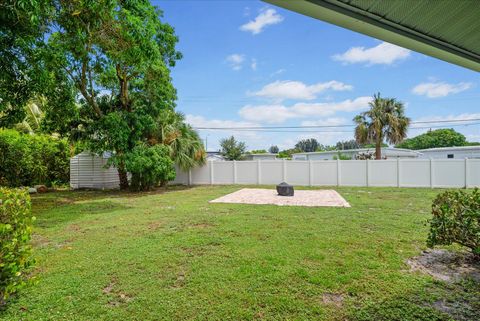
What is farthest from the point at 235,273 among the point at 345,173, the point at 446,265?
the point at 345,173

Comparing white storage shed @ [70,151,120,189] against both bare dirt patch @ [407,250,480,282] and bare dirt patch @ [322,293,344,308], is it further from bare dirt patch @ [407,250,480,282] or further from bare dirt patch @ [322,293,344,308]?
bare dirt patch @ [407,250,480,282]

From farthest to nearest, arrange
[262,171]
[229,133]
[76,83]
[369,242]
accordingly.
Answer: [229,133] → [262,171] → [76,83] → [369,242]

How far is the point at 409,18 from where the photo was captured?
67.9 inches

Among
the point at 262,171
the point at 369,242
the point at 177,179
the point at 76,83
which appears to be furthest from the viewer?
the point at 177,179

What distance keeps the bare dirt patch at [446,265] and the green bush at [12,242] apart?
15.0 ft

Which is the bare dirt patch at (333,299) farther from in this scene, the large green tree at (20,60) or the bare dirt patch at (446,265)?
the large green tree at (20,60)

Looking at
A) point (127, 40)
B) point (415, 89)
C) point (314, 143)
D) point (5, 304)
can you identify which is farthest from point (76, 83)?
point (314, 143)

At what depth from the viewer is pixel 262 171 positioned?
49.4ft

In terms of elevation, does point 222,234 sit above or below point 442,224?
below

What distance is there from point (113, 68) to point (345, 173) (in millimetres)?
11855

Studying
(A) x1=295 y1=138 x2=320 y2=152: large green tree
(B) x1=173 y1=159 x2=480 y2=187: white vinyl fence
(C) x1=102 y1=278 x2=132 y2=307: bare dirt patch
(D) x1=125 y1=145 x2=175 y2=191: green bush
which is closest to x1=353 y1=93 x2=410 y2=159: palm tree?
(B) x1=173 y1=159 x2=480 y2=187: white vinyl fence

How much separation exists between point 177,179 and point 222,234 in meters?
11.5

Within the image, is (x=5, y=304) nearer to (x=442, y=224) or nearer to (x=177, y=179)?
(x=442, y=224)

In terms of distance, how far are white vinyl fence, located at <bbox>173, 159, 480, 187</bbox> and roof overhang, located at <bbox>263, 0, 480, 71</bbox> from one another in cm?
1244
